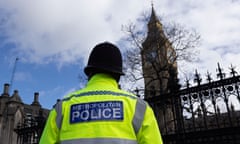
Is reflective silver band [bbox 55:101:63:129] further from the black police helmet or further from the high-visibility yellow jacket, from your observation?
the black police helmet

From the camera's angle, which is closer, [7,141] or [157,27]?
[157,27]

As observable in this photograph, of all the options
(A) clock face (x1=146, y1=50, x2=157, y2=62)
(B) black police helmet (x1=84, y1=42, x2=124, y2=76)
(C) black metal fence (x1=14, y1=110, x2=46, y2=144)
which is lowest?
(C) black metal fence (x1=14, y1=110, x2=46, y2=144)

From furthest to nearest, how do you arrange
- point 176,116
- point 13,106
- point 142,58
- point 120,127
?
point 13,106
point 142,58
point 176,116
point 120,127

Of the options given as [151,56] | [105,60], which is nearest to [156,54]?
[151,56]

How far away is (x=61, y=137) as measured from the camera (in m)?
1.82

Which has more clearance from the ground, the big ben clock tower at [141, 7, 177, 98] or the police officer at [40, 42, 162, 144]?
the big ben clock tower at [141, 7, 177, 98]

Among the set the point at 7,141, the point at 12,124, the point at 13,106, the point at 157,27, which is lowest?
the point at 7,141

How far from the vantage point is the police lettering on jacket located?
1.85m

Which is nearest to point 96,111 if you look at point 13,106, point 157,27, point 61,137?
point 61,137

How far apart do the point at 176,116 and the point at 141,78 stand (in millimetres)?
5778

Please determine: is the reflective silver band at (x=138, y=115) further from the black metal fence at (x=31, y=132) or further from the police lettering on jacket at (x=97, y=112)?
the black metal fence at (x=31, y=132)

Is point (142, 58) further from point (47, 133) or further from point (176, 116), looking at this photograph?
point (47, 133)

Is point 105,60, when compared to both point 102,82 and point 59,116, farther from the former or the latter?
point 59,116

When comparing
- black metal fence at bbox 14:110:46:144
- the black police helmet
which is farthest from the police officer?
black metal fence at bbox 14:110:46:144
